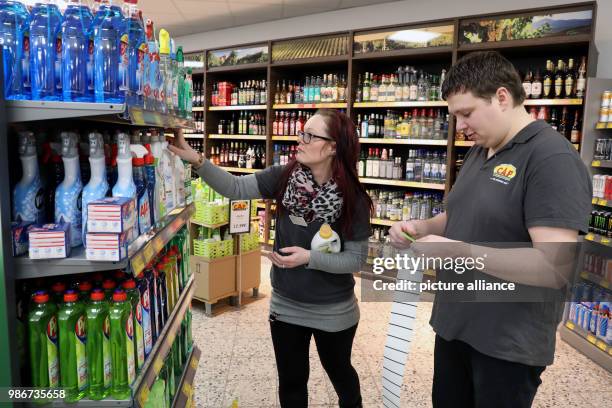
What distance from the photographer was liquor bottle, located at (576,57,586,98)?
396cm

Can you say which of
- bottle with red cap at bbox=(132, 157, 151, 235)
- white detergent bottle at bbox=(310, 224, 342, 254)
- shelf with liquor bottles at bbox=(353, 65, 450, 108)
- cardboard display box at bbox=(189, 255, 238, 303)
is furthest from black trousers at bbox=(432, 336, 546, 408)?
shelf with liquor bottles at bbox=(353, 65, 450, 108)

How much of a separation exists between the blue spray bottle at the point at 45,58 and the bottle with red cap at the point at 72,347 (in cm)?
57

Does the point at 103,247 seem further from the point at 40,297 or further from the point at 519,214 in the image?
the point at 519,214

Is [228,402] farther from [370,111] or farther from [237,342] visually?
[370,111]

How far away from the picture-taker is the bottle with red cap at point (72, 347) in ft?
4.29

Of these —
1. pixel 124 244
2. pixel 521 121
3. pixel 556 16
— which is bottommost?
pixel 124 244

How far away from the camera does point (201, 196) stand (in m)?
4.20

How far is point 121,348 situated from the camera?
1.39m

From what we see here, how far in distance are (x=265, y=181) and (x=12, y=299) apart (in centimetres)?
120

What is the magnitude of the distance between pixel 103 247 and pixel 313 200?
94 centimetres

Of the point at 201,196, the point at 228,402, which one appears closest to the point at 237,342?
the point at 228,402

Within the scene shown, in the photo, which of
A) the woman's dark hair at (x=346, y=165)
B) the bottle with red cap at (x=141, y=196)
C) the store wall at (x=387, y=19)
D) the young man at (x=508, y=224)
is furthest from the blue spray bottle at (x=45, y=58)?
the store wall at (x=387, y=19)

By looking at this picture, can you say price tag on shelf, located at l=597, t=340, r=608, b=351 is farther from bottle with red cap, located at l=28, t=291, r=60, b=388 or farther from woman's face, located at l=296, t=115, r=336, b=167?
bottle with red cap, located at l=28, t=291, r=60, b=388

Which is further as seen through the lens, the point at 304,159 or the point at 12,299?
the point at 304,159
